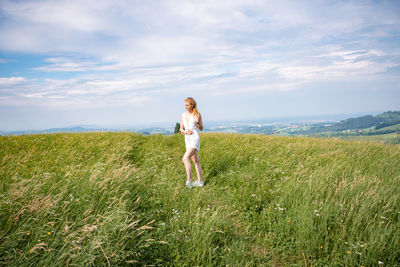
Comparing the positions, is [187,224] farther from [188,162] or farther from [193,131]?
[193,131]

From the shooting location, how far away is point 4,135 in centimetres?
1358

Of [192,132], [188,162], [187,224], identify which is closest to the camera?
[187,224]

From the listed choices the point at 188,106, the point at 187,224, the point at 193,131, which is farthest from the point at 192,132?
the point at 187,224

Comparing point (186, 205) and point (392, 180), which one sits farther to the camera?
point (392, 180)

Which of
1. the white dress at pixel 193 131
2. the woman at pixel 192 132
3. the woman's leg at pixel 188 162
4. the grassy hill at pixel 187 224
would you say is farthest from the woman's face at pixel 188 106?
the grassy hill at pixel 187 224

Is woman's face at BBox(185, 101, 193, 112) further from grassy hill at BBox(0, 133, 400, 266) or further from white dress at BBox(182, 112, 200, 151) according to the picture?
grassy hill at BBox(0, 133, 400, 266)

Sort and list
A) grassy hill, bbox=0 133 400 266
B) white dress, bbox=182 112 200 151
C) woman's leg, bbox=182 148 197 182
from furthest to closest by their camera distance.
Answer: white dress, bbox=182 112 200 151 < woman's leg, bbox=182 148 197 182 < grassy hill, bbox=0 133 400 266

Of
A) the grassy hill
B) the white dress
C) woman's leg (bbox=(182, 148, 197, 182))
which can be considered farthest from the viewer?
the white dress

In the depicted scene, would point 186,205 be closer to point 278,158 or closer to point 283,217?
point 283,217

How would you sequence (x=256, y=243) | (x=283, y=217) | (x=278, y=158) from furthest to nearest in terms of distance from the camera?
(x=278, y=158), (x=283, y=217), (x=256, y=243)

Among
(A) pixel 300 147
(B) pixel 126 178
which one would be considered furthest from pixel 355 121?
(B) pixel 126 178

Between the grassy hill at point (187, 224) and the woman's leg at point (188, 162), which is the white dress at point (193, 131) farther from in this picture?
the grassy hill at point (187, 224)

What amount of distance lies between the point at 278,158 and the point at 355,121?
158062 millimetres

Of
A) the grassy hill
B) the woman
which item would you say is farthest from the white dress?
the grassy hill
